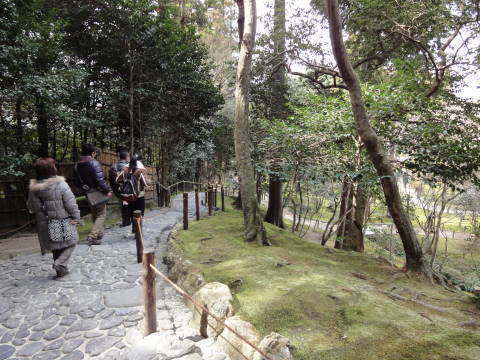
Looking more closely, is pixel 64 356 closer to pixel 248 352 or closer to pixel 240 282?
pixel 248 352

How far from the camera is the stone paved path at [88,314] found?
2.82 m

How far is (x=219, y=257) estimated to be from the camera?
5219 mm

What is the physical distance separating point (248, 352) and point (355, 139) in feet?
18.9

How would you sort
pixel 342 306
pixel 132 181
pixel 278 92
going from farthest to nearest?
pixel 278 92 < pixel 132 181 < pixel 342 306

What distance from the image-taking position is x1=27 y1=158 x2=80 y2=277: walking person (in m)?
4.13

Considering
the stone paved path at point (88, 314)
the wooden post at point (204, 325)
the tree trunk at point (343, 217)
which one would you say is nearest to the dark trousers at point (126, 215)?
the stone paved path at point (88, 314)

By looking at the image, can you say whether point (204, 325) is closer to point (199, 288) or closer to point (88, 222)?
point (199, 288)

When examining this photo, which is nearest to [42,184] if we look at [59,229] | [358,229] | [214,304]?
[59,229]

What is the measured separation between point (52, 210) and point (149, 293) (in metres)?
2.38

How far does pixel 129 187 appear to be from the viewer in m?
6.36

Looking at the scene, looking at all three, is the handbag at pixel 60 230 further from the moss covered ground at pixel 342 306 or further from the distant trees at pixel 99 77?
the distant trees at pixel 99 77

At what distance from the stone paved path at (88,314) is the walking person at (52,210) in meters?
0.57

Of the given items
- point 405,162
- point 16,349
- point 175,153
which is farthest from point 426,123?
point 175,153

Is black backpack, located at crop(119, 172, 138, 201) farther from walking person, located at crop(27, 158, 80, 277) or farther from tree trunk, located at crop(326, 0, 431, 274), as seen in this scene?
tree trunk, located at crop(326, 0, 431, 274)
